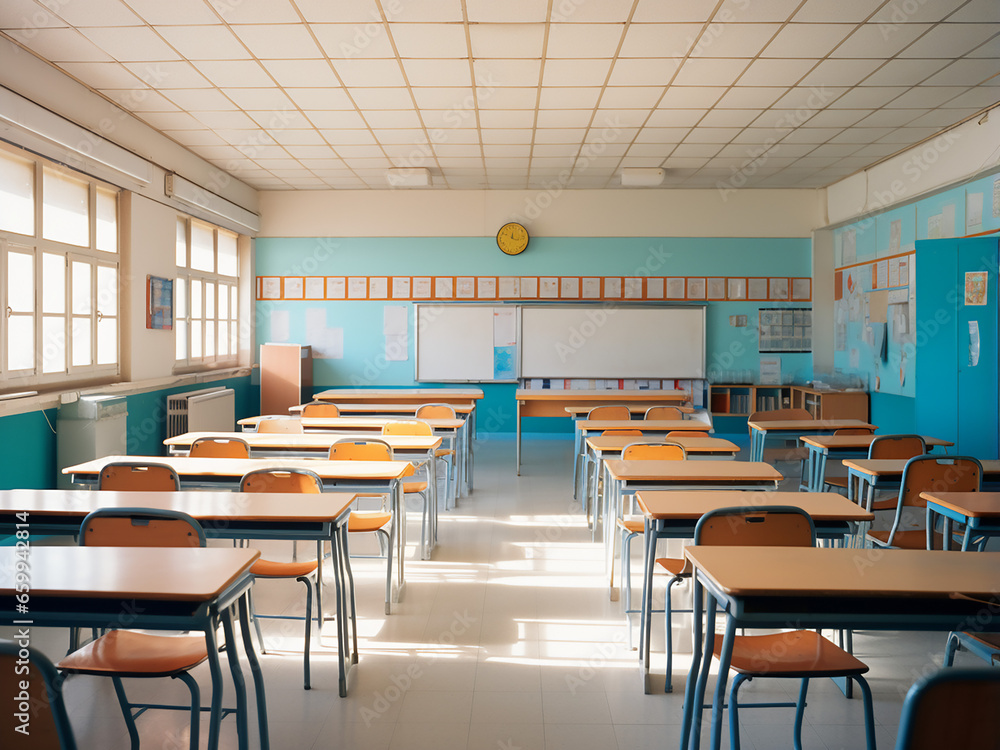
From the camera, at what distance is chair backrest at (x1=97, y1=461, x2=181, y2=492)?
3098 mm

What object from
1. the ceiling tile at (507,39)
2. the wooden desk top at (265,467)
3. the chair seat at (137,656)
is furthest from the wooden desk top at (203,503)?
the ceiling tile at (507,39)

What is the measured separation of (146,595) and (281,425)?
12.0 feet

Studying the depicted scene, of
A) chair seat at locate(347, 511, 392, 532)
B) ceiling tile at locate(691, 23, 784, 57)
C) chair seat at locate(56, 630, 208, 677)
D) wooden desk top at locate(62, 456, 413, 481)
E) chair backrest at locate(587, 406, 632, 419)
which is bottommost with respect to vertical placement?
chair seat at locate(56, 630, 208, 677)

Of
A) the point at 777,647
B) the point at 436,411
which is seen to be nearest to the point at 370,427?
the point at 436,411

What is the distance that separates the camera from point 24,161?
477 cm

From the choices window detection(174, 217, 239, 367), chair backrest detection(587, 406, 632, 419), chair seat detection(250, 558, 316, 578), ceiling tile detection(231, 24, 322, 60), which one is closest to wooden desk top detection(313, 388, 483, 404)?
window detection(174, 217, 239, 367)

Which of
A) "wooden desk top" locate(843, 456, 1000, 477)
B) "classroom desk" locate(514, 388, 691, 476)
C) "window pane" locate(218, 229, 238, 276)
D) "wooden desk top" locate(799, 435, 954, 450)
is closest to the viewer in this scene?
"wooden desk top" locate(843, 456, 1000, 477)

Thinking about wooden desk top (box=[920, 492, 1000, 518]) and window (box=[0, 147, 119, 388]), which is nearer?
wooden desk top (box=[920, 492, 1000, 518])

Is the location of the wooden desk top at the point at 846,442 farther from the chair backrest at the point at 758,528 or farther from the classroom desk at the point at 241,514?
the classroom desk at the point at 241,514

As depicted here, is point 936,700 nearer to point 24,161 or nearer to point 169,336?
point 24,161

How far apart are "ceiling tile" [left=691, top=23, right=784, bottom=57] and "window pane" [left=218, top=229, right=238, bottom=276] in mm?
6001

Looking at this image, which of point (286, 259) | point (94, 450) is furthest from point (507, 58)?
point (286, 259)

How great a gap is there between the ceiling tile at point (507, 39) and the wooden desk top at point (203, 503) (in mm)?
3035

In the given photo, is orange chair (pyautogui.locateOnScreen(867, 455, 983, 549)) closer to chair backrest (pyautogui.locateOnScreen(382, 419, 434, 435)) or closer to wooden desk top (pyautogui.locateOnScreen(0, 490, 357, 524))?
wooden desk top (pyautogui.locateOnScreen(0, 490, 357, 524))
